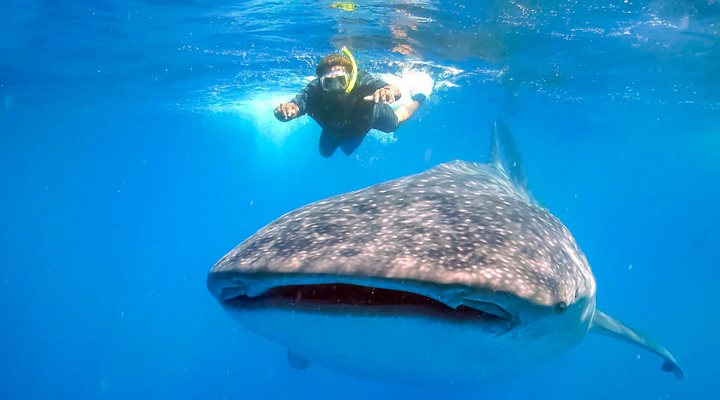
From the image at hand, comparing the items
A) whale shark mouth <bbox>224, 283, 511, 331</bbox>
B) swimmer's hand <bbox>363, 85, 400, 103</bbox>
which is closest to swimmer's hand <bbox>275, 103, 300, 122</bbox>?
swimmer's hand <bbox>363, 85, 400, 103</bbox>

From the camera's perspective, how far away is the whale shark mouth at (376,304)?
1.76 meters

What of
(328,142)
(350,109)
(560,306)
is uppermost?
(560,306)

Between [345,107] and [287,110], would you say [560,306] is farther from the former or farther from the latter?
[345,107]

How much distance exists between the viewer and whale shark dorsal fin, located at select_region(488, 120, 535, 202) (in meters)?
8.06

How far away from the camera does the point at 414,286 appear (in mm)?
1589

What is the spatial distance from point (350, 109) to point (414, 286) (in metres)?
6.71

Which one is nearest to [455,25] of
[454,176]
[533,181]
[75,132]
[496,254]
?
[454,176]

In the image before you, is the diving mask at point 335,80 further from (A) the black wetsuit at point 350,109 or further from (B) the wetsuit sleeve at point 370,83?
(B) the wetsuit sleeve at point 370,83

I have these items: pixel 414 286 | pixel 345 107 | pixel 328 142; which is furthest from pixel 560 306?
pixel 328 142

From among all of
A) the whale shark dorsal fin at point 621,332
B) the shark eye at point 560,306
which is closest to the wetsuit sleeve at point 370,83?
the whale shark dorsal fin at point 621,332

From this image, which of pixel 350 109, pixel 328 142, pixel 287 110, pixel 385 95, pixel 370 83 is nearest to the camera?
pixel 385 95

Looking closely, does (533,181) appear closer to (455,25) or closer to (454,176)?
(455,25)

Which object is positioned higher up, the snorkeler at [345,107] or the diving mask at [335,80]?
the diving mask at [335,80]

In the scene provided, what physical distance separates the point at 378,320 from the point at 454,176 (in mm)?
2501
